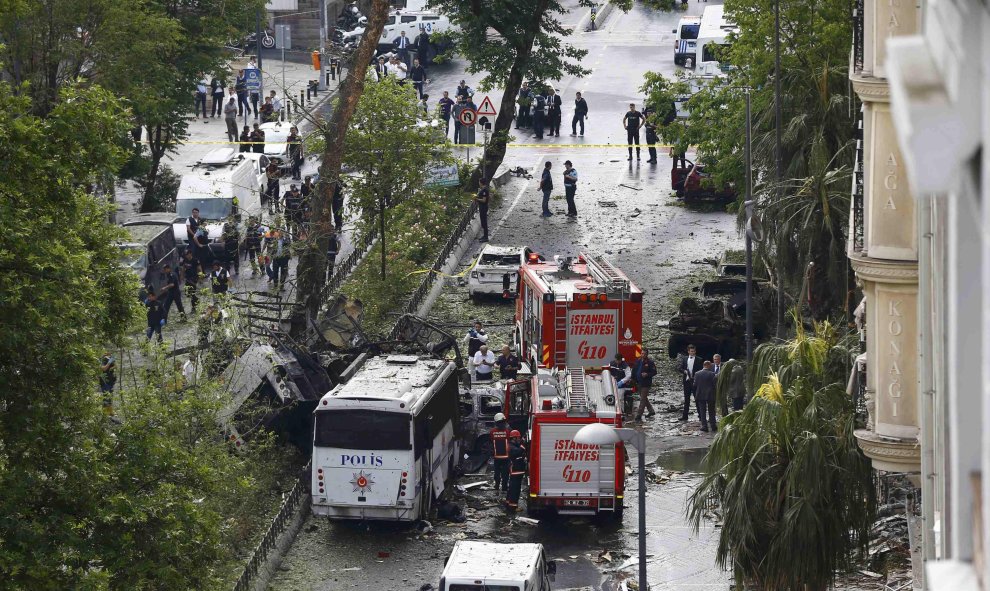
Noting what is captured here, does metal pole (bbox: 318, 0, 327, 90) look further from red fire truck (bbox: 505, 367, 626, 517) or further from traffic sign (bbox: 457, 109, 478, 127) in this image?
red fire truck (bbox: 505, 367, 626, 517)

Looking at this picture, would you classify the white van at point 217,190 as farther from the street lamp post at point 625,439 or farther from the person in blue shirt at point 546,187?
the street lamp post at point 625,439

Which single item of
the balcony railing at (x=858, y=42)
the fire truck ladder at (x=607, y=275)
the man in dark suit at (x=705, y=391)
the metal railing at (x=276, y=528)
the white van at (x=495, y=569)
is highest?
the balcony railing at (x=858, y=42)

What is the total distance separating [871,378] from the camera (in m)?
15.7

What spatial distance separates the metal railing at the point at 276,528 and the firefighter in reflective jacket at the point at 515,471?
341 centimetres

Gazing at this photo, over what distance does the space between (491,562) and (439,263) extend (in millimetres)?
21163

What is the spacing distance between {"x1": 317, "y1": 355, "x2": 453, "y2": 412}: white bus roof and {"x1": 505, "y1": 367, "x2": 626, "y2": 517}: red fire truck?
1996mm

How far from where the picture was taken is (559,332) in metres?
29.3

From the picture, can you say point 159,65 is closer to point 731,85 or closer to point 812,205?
point 731,85

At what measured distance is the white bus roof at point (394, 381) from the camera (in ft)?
→ 77.8

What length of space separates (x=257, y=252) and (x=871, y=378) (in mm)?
26284

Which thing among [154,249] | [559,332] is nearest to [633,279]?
[559,332]

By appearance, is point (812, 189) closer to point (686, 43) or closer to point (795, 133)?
point (795, 133)

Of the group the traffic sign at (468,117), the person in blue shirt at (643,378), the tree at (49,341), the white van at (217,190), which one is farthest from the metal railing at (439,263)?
the tree at (49,341)

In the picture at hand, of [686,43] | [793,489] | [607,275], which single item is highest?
[686,43]
